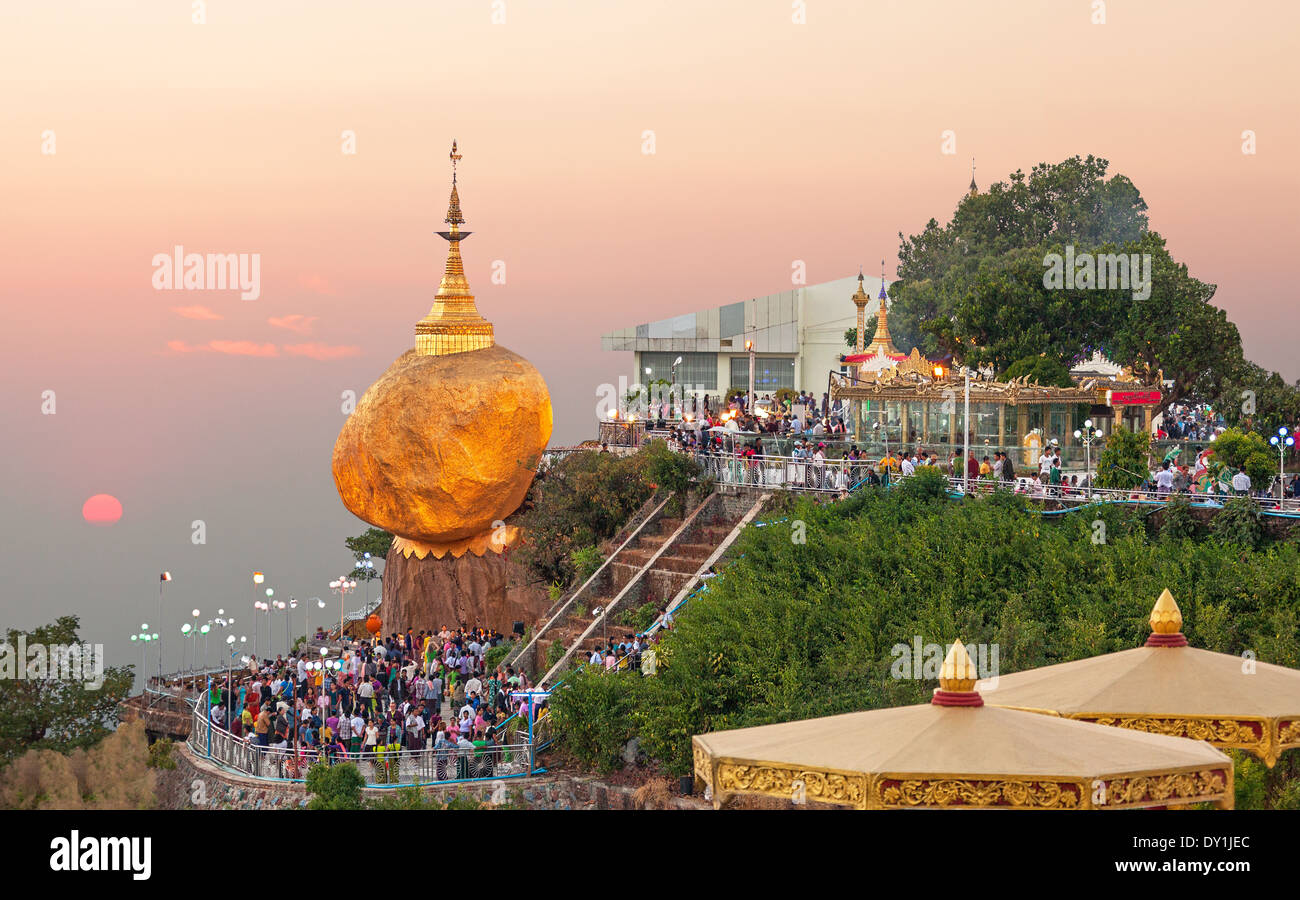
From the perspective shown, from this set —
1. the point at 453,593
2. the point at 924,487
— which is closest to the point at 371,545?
the point at 453,593

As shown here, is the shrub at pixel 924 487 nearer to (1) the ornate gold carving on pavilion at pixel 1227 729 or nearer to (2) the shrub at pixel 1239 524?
(2) the shrub at pixel 1239 524

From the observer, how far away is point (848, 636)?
78.3 feet

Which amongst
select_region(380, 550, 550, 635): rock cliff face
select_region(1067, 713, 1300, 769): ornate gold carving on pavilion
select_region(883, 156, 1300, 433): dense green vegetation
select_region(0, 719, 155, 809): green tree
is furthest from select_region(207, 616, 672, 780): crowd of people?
select_region(883, 156, 1300, 433): dense green vegetation

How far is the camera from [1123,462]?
28531 mm

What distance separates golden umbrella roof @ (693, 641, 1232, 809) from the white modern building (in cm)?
5645

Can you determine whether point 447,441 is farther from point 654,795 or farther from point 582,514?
point 654,795

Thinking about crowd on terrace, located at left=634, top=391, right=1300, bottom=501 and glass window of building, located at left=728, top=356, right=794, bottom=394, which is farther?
A: glass window of building, located at left=728, top=356, right=794, bottom=394

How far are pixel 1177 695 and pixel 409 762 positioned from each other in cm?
1489

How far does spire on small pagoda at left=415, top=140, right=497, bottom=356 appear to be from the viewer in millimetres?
38562

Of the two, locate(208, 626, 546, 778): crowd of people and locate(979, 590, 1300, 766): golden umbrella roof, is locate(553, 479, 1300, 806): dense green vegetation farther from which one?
locate(979, 590, 1300, 766): golden umbrella roof

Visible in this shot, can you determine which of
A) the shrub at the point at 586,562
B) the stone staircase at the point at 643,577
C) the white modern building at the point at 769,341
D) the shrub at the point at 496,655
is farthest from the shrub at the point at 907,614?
the white modern building at the point at 769,341
